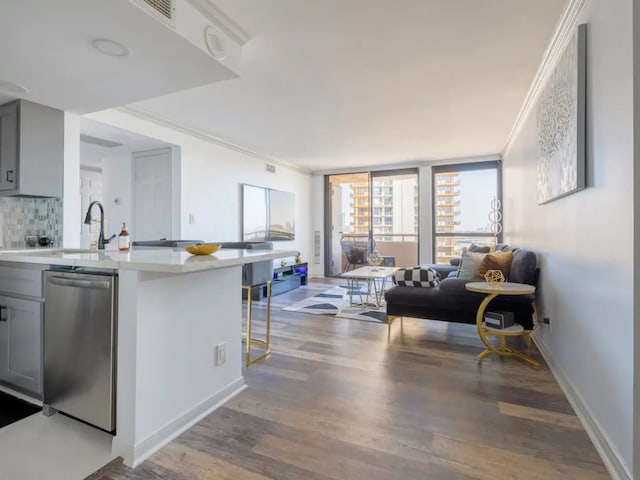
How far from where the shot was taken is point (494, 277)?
9.04ft

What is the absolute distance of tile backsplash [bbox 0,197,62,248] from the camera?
283 centimetres

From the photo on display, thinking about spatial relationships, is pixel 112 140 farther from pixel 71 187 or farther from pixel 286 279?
pixel 286 279

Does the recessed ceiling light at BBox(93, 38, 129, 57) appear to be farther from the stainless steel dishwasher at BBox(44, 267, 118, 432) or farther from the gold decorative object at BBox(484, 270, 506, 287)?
the gold decorative object at BBox(484, 270, 506, 287)

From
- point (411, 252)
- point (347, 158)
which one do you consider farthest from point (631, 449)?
point (411, 252)

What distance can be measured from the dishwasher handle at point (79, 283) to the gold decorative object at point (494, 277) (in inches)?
104

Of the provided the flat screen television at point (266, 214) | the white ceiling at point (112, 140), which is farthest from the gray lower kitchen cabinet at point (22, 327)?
the flat screen television at point (266, 214)

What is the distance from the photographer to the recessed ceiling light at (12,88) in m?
2.27

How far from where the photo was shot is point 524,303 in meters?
2.67

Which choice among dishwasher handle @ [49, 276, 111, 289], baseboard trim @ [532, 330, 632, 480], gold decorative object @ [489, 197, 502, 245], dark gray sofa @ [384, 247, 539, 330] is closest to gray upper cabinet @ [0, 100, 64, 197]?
dishwasher handle @ [49, 276, 111, 289]

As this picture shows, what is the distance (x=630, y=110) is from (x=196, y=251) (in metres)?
2.01

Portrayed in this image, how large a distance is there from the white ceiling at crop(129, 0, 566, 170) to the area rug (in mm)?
2374

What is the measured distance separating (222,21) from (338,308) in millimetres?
3336

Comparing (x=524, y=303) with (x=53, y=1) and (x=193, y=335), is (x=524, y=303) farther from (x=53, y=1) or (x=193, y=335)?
(x=53, y=1)

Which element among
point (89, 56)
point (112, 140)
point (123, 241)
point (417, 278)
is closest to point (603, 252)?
point (417, 278)
